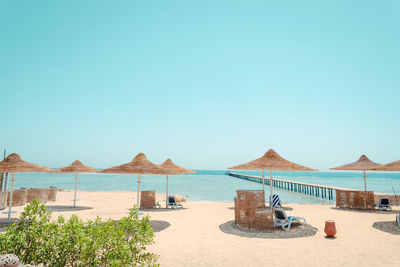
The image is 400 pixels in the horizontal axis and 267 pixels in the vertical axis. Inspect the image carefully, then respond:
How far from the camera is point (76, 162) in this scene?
43.3 ft

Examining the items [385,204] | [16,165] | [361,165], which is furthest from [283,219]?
[16,165]

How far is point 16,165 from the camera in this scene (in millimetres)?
8492

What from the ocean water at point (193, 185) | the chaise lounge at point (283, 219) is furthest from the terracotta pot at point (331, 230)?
the ocean water at point (193, 185)

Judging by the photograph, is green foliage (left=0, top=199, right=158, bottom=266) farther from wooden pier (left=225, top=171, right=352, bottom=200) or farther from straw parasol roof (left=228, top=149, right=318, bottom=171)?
wooden pier (left=225, top=171, right=352, bottom=200)

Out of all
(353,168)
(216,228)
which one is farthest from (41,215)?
(353,168)

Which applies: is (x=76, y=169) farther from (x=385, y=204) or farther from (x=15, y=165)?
(x=385, y=204)

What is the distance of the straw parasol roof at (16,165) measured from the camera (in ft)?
27.2

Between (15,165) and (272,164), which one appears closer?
(15,165)

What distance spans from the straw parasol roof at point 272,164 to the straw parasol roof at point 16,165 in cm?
800

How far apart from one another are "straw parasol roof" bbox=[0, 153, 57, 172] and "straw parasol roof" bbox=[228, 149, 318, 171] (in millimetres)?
8003

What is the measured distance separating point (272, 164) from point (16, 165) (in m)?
9.37

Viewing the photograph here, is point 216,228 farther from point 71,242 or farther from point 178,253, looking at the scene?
point 71,242

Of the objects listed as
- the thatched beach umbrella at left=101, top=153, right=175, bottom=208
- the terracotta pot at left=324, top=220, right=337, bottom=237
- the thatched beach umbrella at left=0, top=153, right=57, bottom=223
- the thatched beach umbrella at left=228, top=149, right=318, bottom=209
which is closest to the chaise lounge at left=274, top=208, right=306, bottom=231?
the terracotta pot at left=324, top=220, right=337, bottom=237

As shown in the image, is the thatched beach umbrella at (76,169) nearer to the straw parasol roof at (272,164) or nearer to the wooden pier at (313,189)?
the straw parasol roof at (272,164)
